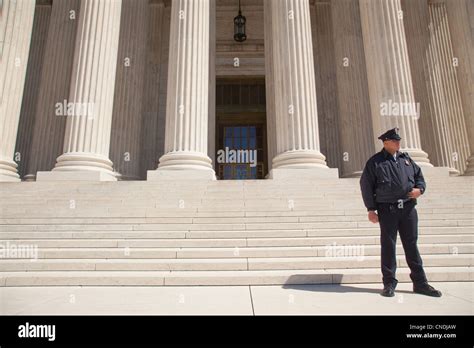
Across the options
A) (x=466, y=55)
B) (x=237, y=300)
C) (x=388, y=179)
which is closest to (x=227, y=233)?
(x=237, y=300)

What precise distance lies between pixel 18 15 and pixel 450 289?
29856mm

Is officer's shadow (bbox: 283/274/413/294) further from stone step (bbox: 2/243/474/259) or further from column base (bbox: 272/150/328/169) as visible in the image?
column base (bbox: 272/150/328/169)

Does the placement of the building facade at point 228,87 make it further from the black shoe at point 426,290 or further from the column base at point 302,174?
the black shoe at point 426,290

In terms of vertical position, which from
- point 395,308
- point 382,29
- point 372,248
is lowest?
point 395,308

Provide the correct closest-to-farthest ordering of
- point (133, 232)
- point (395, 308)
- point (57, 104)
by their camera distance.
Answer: point (395, 308)
point (133, 232)
point (57, 104)

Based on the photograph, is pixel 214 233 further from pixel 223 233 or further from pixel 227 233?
pixel 227 233

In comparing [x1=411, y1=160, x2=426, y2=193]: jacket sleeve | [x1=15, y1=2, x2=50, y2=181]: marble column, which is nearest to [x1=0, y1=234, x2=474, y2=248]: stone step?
[x1=411, y1=160, x2=426, y2=193]: jacket sleeve

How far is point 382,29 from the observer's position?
24.3 m

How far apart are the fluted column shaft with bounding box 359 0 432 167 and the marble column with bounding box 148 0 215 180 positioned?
11876mm

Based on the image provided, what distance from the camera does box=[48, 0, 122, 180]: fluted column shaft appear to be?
75.1 ft

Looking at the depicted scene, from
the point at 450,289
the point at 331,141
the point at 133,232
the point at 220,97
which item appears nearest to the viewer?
the point at 450,289

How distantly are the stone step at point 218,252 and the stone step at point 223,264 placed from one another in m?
0.52

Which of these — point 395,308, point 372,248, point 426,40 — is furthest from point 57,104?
point 426,40

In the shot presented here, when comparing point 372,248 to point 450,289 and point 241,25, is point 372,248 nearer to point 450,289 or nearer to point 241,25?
point 450,289
